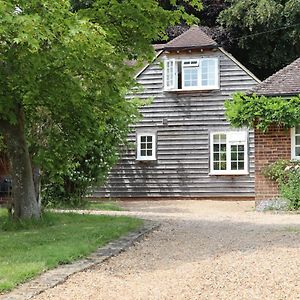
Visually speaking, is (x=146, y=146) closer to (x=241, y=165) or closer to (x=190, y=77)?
(x=190, y=77)

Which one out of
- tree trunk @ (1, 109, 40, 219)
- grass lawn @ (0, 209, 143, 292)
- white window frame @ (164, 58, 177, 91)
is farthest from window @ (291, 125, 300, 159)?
tree trunk @ (1, 109, 40, 219)

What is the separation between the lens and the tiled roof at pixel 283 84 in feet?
64.1

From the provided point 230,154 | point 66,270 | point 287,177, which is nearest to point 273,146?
point 287,177

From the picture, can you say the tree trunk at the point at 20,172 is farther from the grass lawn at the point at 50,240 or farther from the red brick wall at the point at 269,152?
the red brick wall at the point at 269,152

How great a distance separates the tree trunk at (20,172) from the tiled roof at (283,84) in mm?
8896

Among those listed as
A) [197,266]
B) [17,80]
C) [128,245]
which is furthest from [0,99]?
[197,266]

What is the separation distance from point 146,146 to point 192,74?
12.0 feet

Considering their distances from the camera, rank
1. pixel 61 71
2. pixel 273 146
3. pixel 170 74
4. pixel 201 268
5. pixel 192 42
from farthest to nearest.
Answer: pixel 170 74, pixel 192 42, pixel 273 146, pixel 61 71, pixel 201 268

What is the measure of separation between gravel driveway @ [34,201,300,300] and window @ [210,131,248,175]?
11808 millimetres

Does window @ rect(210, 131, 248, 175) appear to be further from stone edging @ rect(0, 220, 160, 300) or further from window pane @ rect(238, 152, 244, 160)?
stone edging @ rect(0, 220, 160, 300)

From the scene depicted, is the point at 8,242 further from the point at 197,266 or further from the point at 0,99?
the point at 197,266

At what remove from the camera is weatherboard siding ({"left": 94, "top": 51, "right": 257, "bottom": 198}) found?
84.5ft

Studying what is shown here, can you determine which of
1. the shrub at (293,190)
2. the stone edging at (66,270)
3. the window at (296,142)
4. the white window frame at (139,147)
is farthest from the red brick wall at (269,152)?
the stone edging at (66,270)

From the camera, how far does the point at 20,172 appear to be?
1367 cm
